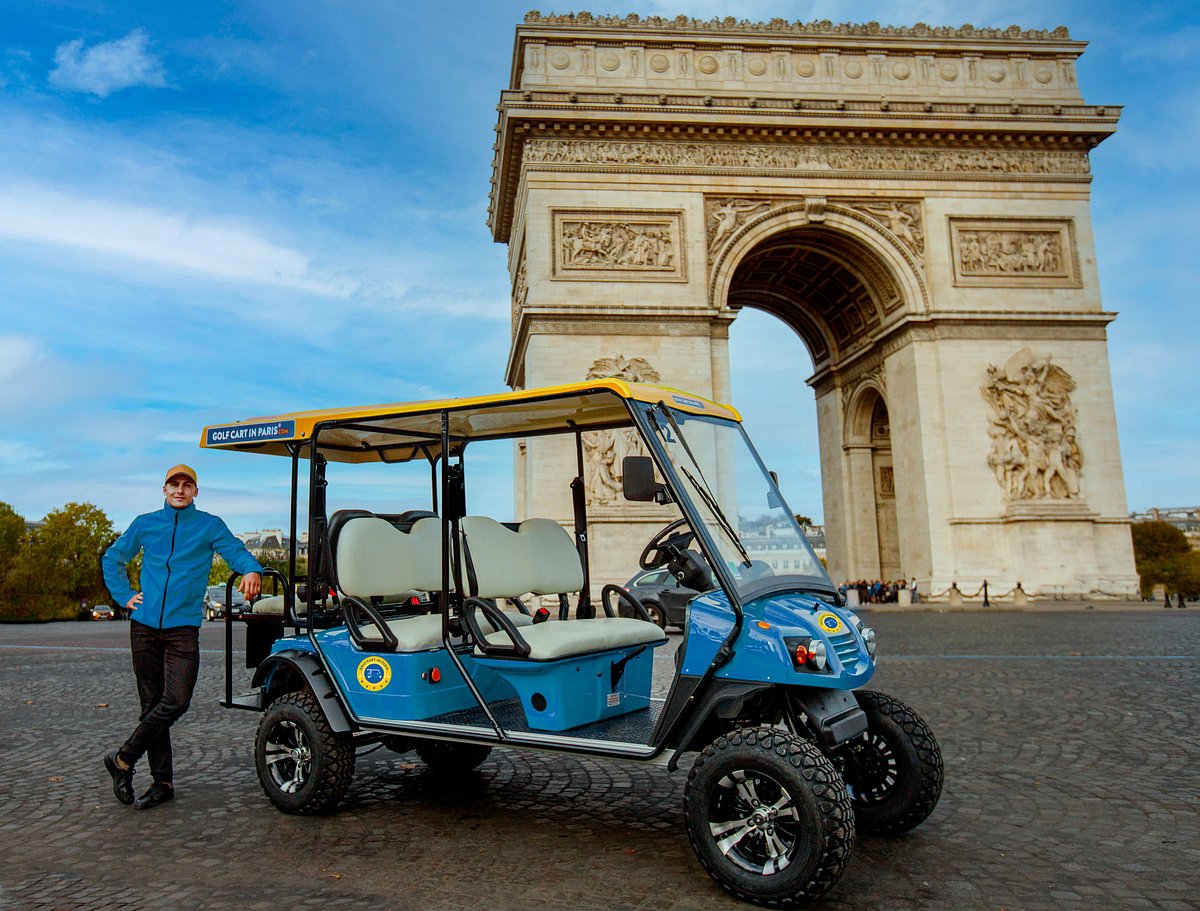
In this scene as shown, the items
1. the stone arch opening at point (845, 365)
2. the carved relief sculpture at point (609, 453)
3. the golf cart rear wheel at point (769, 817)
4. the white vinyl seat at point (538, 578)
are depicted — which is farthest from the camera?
the stone arch opening at point (845, 365)

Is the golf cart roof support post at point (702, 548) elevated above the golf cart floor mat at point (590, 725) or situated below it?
above

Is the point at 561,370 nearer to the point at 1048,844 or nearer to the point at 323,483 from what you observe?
the point at 323,483

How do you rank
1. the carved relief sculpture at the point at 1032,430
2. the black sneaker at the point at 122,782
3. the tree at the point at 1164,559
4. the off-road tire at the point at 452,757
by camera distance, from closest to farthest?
the black sneaker at the point at 122,782, the off-road tire at the point at 452,757, the carved relief sculpture at the point at 1032,430, the tree at the point at 1164,559

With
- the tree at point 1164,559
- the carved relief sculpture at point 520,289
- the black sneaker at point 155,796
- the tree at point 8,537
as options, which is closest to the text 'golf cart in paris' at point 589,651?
the black sneaker at point 155,796

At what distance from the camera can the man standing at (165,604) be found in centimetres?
459

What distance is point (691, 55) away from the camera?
23.9 m

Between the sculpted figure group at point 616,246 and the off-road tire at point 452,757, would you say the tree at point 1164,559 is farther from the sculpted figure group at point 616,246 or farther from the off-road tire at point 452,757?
the off-road tire at point 452,757

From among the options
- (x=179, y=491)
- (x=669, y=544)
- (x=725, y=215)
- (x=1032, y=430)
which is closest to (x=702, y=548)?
(x=669, y=544)

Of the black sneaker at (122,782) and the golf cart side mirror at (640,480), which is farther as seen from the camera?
the black sneaker at (122,782)

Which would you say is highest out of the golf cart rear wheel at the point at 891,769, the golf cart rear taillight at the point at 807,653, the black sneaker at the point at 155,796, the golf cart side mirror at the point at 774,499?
the golf cart side mirror at the point at 774,499

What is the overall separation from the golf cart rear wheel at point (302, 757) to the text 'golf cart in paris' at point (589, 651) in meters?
0.01

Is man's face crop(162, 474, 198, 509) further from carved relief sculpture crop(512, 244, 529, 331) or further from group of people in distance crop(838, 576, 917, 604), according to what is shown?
group of people in distance crop(838, 576, 917, 604)

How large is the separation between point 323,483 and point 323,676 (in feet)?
3.30

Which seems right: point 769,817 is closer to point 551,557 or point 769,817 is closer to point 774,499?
point 774,499
